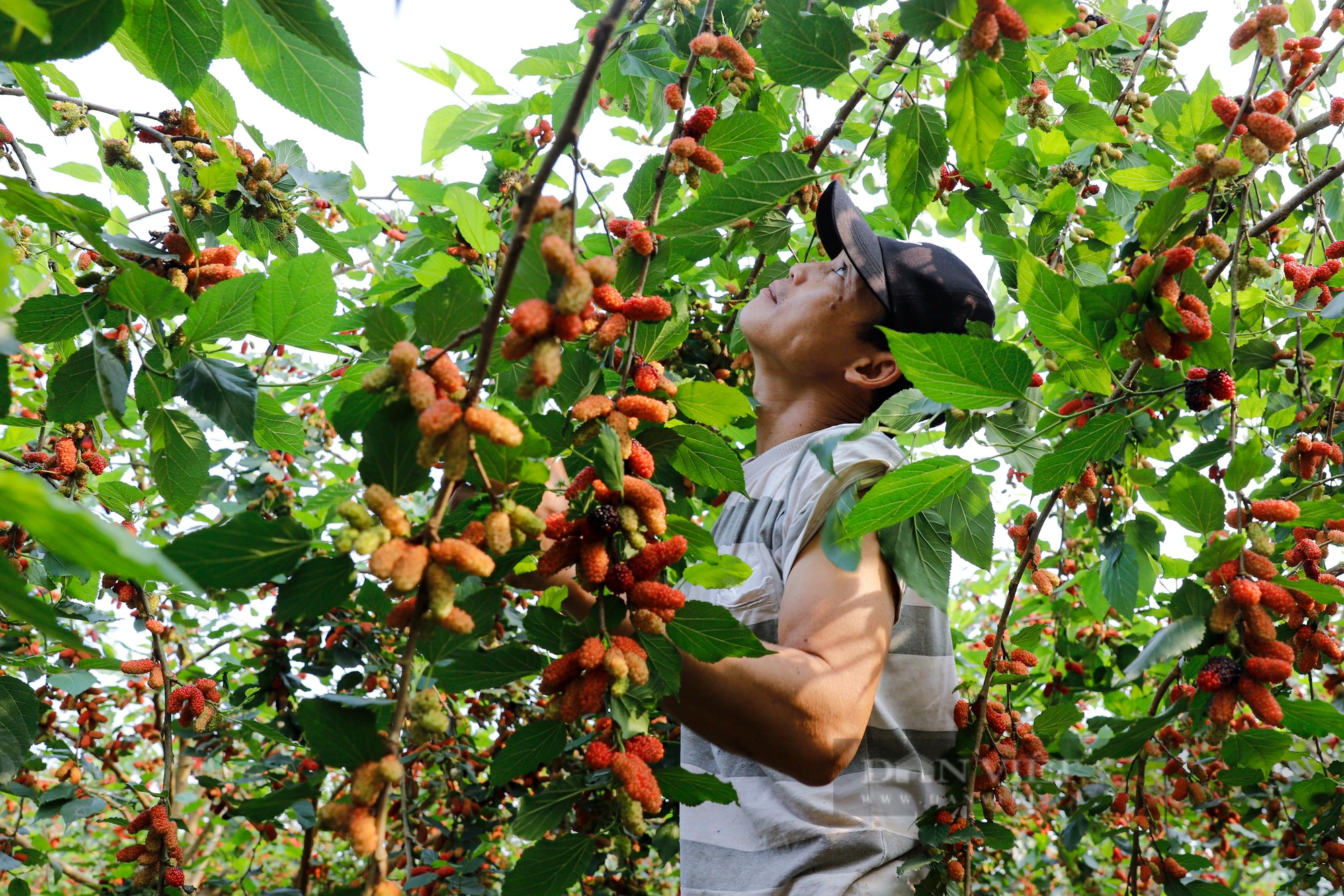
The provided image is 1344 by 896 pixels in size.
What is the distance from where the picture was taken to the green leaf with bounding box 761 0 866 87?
1297mm

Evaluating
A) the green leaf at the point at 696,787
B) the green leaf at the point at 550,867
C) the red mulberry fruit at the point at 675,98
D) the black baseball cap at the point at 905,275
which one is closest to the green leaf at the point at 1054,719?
the black baseball cap at the point at 905,275

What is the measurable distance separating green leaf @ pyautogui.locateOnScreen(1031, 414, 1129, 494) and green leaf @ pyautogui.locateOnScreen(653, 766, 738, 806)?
58 cm

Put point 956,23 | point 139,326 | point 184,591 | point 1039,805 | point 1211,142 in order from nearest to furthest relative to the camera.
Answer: point 956,23, point 1211,142, point 184,591, point 139,326, point 1039,805

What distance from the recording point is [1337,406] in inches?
69.7

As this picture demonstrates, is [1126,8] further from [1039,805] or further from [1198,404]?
[1039,805]

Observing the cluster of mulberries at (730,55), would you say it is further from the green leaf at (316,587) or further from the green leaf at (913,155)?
the green leaf at (316,587)

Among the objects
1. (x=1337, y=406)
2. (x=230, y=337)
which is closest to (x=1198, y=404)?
(x=1337, y=406)

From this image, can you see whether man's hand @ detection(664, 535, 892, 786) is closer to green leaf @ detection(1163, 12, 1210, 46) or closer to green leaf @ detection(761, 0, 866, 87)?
green leaf @ detection(761, 0, 866, 87)

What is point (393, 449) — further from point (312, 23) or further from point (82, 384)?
point (82, 384)

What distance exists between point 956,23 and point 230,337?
1014 mm

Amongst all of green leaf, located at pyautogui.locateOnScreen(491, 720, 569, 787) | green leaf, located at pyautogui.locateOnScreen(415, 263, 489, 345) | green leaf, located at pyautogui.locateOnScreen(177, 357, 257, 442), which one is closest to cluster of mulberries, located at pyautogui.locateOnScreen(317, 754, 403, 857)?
green leaf, located at pyautogui.locateOnScreen(491, 720, 569, 787)

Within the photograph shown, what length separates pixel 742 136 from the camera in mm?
1480

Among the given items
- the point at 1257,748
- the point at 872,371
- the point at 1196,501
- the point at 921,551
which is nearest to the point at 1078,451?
the point at 1196,501

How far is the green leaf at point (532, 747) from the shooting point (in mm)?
956
